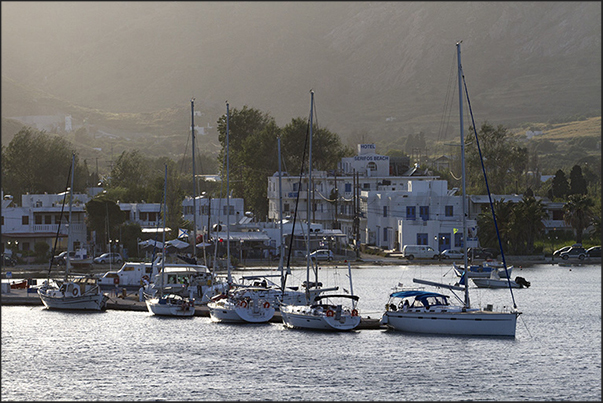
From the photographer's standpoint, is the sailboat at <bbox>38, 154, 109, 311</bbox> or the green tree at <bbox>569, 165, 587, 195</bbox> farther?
the green tree at <bbox>569, 165, 587, 195</bbox>

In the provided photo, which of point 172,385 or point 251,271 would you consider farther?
point 251,271

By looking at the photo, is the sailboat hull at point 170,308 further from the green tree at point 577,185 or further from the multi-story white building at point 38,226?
the green tree at point 577,185

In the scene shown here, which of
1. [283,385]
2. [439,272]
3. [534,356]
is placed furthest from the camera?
[439,272]

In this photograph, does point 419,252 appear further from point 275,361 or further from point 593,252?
point 275,361

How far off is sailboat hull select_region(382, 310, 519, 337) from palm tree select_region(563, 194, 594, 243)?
192ft

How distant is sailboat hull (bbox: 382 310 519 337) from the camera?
50331mm

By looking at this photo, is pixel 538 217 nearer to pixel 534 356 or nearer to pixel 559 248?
pixel 559 248

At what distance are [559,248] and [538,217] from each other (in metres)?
7.74

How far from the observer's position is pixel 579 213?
10650 cm

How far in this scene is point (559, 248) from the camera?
108m

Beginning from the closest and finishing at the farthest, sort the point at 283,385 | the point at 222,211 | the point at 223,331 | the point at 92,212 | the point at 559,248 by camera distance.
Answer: the point at 283,385, the point at 223,331, the point at 92,212, the point at 559,248, the point at 222,211

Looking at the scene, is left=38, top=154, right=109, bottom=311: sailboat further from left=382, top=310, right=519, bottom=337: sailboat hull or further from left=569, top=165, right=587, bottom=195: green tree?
left=569, top=165, right=587, bottom=195: green tree

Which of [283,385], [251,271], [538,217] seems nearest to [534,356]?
[283,385]

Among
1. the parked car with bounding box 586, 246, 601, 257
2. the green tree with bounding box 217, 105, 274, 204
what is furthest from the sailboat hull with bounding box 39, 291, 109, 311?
the green tree with bounding box 217, 105, 274, 204
